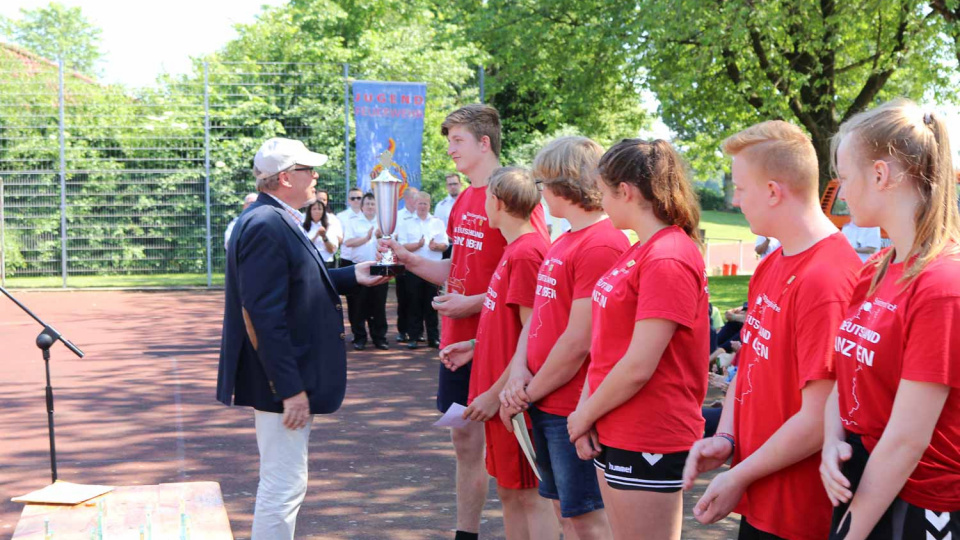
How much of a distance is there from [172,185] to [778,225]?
19631 mm

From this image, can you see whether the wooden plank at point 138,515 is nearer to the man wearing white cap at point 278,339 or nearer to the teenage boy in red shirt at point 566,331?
the man wearing white cap at point 278,339

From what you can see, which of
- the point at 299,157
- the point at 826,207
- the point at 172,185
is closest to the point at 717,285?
the point at 826,207


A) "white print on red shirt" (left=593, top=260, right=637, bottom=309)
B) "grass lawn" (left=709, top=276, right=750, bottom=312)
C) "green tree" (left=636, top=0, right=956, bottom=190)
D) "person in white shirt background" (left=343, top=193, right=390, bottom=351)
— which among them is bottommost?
"grass lawn" (left=709, top=276, right=750, bottom=312)

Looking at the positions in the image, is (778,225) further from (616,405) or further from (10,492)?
(10,492)

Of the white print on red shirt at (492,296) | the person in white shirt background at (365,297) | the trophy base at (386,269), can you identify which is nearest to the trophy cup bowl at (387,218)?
the trophy base at (386,269)

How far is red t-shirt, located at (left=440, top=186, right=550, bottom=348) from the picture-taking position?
4.52m

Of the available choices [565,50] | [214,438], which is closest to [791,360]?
[214,438]

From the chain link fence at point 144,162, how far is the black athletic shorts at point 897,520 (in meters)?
18.8

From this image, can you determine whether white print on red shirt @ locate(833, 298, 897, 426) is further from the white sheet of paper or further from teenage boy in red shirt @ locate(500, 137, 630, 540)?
the white sheet of paper

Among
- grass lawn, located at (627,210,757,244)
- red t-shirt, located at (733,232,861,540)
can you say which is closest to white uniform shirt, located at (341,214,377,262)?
red t-shirt, located at (733,232,861,540)

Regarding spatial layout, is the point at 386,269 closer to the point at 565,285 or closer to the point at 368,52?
the point at 565,285

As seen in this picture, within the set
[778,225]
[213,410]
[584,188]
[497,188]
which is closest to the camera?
[778,225]

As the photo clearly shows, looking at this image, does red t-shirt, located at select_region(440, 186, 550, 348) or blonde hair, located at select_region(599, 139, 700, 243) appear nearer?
blonde hair, located at select_region(599, 139, 700, 243)

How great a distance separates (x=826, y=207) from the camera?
17984 millimetres
